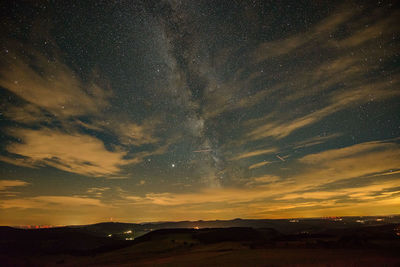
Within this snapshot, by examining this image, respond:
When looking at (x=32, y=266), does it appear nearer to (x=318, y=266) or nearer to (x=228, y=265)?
(x=228, y=265)

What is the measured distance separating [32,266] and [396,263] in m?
55.6

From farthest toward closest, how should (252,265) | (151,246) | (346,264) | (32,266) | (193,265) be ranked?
(151,246)
(32,266)
(193,265)
(252,265)
(346,264)

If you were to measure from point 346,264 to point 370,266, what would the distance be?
2.05 m

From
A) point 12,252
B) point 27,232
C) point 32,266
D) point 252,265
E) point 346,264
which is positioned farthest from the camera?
point 27,232

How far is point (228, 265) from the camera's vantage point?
2591cm

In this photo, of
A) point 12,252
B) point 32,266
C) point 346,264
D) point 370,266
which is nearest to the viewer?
point 370,266

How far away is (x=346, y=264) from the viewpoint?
70.5 ft

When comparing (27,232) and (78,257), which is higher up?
(27,232)

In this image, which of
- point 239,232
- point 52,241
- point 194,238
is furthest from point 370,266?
point 52,241

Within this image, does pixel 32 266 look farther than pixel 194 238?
No

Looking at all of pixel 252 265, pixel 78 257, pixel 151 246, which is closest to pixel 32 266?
pixel 78 257

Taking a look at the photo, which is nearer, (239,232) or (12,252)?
(12,252)

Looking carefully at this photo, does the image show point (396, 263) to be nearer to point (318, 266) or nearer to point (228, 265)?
point (318, 266)

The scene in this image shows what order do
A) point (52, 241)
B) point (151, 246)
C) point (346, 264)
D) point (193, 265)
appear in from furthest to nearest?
point (52, 241), point (151, 246), point (193, 265), point (346, 264)
